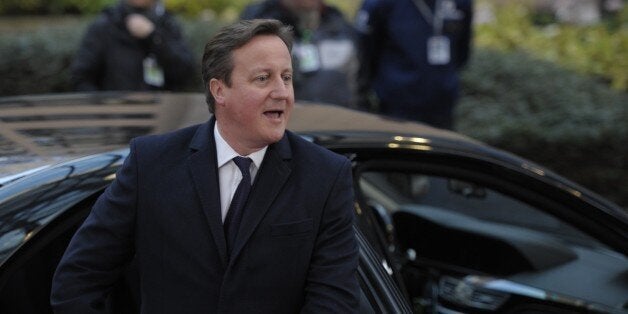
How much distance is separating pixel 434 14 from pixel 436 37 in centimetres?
12

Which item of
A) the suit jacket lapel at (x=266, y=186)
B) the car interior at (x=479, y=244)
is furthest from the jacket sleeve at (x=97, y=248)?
the car interior at (x=479, y=244)

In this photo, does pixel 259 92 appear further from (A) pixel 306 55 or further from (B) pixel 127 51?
(B) pixel 127 51

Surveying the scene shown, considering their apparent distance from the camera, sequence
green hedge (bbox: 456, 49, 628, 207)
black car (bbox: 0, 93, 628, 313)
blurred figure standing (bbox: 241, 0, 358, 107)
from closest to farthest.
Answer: black car (bbox: 0, 93, 628, 313)
blurred figure standing (bbox: 241, 0, 358, 107)
green hedge (bbox: 456, 49, 628, 207)

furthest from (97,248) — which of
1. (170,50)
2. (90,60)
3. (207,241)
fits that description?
(170,50)

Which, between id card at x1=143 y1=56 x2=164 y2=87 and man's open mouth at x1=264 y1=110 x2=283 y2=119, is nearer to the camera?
man's open mouth at x1=264 y1=110 x2=283 y2=119

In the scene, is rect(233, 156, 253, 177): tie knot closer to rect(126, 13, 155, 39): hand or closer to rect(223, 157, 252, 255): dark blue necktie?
rect(223, 157, 252, 255): dark blue necktie

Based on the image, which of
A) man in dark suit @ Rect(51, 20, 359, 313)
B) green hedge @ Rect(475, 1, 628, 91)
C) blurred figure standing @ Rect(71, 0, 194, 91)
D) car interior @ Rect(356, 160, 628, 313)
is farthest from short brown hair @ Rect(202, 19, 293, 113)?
green hedge @ Rect(475, 1, 628, 91)

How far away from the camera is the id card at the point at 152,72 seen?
18.6ft

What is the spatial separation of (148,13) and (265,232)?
3.80m

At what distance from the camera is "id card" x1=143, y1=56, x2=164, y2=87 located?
5684mm

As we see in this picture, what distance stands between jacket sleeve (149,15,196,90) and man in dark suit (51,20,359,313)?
3.60 meters

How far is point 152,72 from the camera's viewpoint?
5.70 meters

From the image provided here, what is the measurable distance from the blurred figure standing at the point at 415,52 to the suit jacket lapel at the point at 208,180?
11.3ft

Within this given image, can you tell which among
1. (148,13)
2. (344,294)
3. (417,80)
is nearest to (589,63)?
(417,80)
